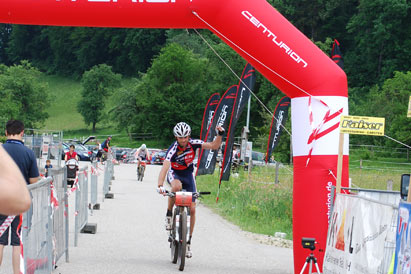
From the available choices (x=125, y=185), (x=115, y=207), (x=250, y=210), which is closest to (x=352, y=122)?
(x=250, y=210)

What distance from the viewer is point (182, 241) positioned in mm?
10164

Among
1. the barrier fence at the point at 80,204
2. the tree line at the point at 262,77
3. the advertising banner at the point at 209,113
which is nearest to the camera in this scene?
the barrier fence at the point at 80,204

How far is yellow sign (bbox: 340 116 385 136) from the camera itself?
9281mm

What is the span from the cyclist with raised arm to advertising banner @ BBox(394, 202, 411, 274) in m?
4.91

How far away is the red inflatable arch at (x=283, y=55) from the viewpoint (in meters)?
9.98

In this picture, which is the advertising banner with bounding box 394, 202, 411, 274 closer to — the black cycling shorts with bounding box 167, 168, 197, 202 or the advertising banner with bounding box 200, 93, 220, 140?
the black cycling shorts with bounding box 167, 168, 197, 202

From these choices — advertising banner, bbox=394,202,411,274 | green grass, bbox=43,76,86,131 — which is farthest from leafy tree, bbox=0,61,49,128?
advertising banner, bbox=394,202,411,274

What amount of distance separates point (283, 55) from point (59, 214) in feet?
11.5

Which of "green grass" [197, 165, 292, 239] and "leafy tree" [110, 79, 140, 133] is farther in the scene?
"leafy tree" [110, 79, 140, 133]

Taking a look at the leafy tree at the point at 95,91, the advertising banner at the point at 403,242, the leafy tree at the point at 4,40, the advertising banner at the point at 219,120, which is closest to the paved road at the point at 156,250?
the advertising banner at the point at 403,242

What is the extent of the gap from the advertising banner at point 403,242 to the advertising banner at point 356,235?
18.7 inches

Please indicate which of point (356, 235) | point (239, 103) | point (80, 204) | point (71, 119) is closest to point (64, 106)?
point (71, 119)

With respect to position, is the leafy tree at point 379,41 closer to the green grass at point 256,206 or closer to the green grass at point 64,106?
the green grass at point 64,106

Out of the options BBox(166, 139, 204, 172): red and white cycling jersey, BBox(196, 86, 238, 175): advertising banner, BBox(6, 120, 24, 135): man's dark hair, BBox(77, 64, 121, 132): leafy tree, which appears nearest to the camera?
BBox(6, 120, 24, 135): man's dark hair
